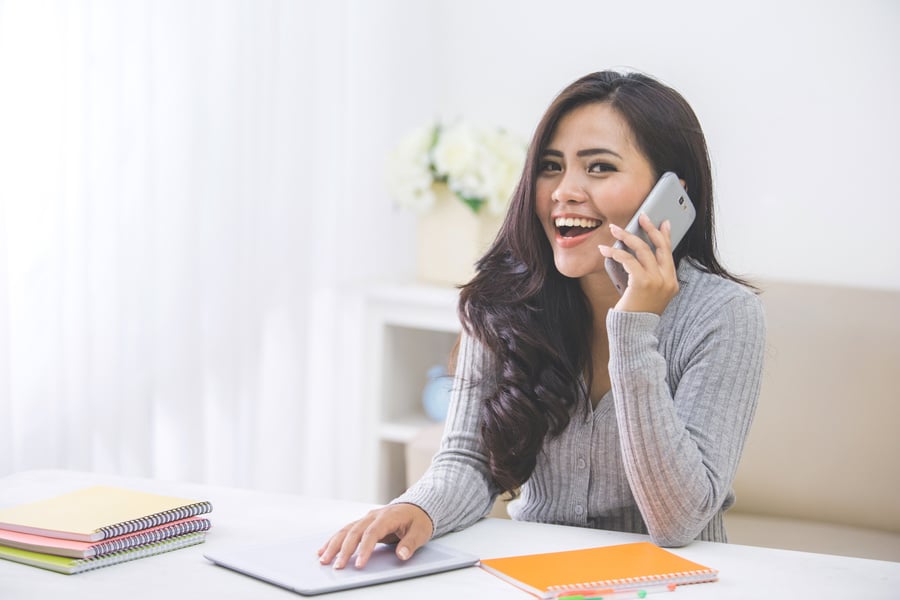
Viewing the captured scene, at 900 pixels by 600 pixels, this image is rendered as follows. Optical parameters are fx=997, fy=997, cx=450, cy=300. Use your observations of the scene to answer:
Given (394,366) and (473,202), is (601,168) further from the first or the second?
(394,366)

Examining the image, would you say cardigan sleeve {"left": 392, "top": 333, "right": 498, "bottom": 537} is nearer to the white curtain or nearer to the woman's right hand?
the woman's right hand

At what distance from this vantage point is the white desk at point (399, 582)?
3.51 ft

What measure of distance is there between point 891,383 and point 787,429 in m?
0.24

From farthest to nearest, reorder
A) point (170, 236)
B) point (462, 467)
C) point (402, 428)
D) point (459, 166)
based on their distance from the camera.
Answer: point (402, 428), point (459, 166), point (170, 236), point (462, 467)

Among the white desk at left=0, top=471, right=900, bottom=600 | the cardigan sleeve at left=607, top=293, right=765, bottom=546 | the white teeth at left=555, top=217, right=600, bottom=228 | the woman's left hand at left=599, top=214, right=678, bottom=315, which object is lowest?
the white desk at left=0, top=471, right=900, bottom=600

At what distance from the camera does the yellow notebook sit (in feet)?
3.76

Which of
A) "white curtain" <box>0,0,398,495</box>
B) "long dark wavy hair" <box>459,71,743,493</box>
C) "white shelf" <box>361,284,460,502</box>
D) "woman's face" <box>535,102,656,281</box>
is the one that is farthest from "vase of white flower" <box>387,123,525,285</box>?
"woman's face" <box>535,102,656,281</box>

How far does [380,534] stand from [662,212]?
62 cm

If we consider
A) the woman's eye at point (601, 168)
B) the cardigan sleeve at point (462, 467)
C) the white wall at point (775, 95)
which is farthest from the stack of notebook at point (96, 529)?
the white wall at point (775, 95)

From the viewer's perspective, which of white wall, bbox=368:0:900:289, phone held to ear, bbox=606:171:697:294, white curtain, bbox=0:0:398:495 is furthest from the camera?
white wall, bbox=368:0:900:289

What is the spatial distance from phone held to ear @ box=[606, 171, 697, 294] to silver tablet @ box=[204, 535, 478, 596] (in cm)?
48

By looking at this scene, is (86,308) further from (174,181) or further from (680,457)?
(680,457)

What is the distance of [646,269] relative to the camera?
1.37 meters

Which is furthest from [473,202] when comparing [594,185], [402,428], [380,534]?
[380,534]
